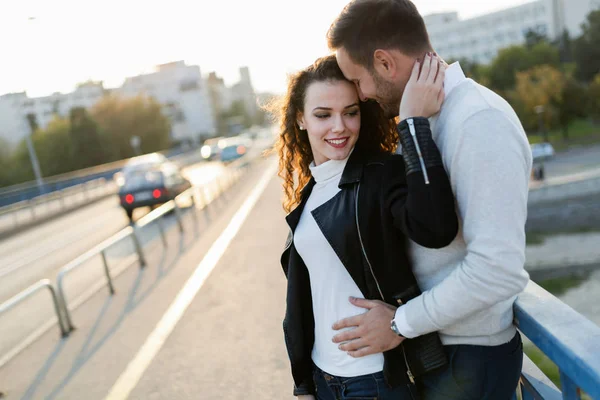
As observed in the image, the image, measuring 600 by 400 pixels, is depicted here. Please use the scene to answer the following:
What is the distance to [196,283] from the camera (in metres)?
8.45

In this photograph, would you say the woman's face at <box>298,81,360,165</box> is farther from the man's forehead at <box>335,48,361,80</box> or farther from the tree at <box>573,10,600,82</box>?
the tree at <box>573,10,600,82</box>

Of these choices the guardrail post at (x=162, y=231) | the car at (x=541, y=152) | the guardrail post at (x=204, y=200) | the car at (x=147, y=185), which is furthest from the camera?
the car at (x=541, y=152)

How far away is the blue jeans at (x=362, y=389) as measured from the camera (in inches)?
83.1

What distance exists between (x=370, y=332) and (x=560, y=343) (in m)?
0.64

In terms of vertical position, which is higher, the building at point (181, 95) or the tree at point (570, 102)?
the building at point (181, 95)

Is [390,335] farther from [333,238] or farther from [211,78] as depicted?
[211,78]

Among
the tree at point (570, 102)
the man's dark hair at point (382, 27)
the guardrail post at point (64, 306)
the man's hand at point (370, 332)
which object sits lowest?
the tree at point (570, 102)

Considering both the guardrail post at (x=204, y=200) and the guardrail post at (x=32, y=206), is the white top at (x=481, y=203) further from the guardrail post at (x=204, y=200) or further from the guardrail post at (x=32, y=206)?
the guardrail post at (x=32, y=206)

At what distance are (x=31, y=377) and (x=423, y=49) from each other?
511 centimetres

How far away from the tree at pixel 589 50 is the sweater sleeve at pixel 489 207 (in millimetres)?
82377

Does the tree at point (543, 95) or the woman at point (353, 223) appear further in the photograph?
the tree at point (543, 95)

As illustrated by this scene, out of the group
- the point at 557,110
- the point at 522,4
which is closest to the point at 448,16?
the point at 522,4

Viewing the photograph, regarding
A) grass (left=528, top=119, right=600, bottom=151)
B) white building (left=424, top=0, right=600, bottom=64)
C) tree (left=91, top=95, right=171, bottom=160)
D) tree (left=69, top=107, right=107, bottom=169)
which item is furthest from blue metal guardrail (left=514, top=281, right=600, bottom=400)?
white building (left=424, top=0, right=600, bottom=64)

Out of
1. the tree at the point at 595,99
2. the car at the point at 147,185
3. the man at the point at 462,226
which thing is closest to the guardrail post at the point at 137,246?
the man at the point at 462,226
